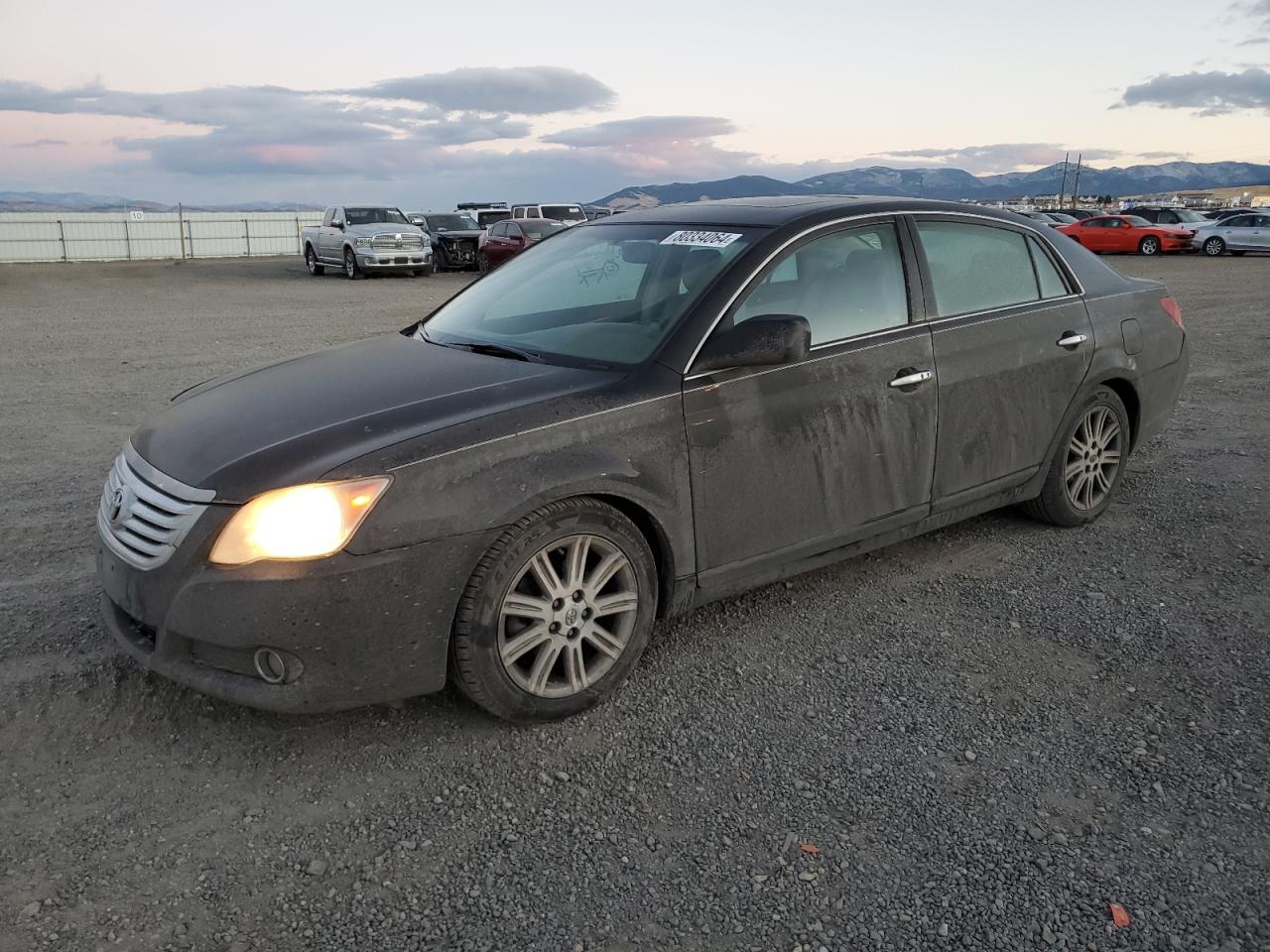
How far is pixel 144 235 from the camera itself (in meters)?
39.4

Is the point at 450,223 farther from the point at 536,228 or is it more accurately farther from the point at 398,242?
the point at 536,228

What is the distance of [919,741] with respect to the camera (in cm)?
324

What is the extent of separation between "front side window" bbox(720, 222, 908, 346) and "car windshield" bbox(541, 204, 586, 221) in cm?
2673

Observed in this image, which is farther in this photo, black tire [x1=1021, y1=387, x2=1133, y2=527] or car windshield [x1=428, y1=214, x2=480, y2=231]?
car windshield [x1=428, y1=214, x2=480, y2=231]

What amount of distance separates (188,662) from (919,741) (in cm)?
225

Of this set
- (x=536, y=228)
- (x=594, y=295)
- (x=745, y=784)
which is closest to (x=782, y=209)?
(x=594, y=295)

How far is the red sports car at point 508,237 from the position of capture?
25000 millimetres

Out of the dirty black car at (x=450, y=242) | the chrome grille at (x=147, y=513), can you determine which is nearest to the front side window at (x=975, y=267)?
the chrome grille at (x=147, y=513)

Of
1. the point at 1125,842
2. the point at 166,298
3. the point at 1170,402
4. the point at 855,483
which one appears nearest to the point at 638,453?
the point at 855,483

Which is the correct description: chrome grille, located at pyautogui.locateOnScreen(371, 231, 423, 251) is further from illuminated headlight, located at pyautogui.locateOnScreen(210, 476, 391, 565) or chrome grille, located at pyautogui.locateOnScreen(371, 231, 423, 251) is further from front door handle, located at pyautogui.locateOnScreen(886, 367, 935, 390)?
illuminated headlight, located at pyautogui.locateOnScreen(210, 476, 391, 565)

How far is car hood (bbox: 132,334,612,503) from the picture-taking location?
308cm

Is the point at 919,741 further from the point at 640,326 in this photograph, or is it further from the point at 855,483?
the point at 640,326

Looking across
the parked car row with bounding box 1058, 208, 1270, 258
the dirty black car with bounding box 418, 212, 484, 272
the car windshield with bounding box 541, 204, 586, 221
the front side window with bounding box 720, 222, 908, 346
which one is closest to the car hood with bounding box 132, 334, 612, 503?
the front side window with bounding box 720, 222, 908, 346

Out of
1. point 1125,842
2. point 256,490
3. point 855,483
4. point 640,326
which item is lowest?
point 1125,842
